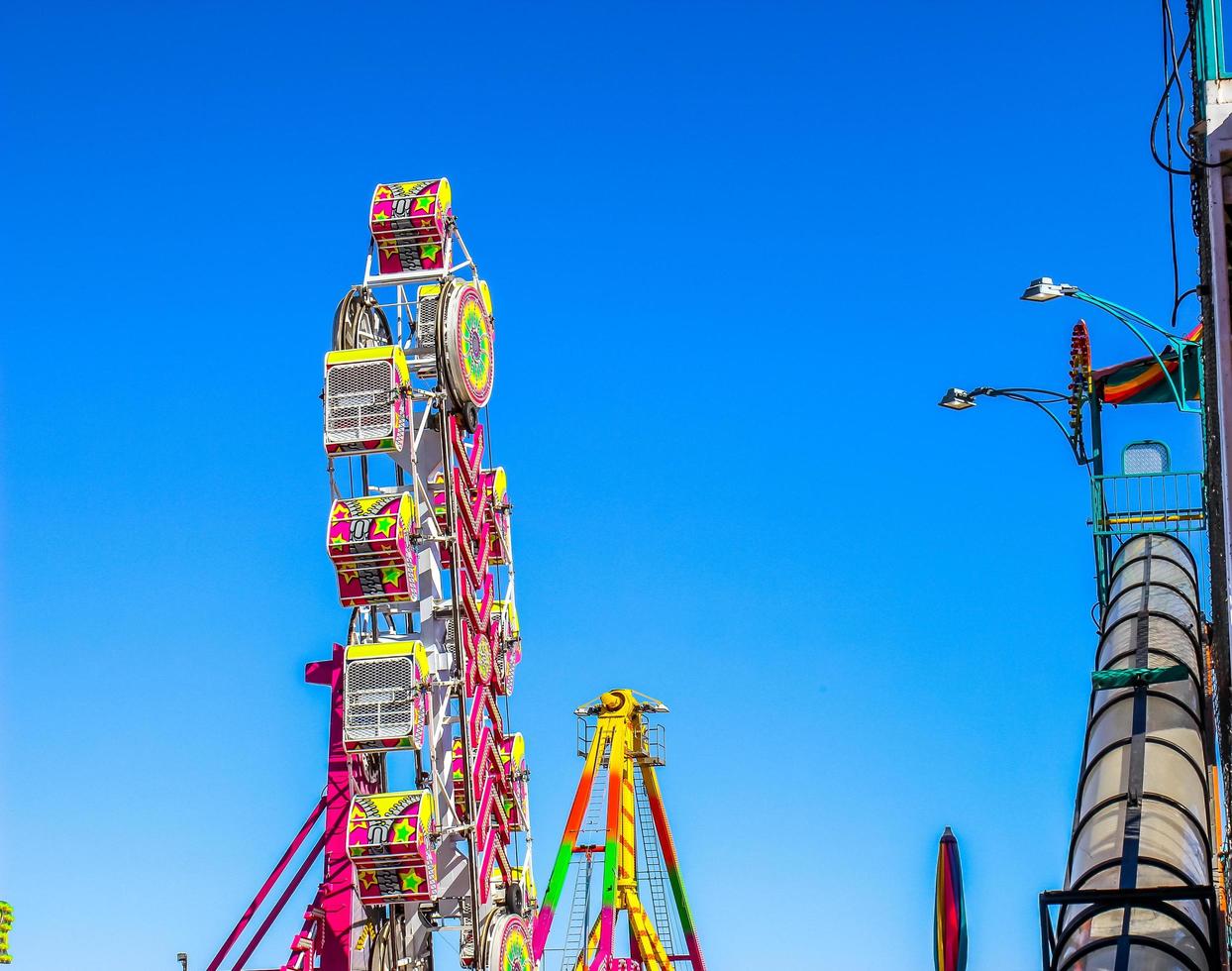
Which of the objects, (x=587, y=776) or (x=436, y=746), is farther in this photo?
(x=587, y=776)

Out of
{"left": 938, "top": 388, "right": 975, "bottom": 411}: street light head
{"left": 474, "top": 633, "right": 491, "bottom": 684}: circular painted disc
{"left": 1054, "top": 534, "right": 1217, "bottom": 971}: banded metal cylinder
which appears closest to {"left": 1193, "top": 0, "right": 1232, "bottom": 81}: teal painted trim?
A: {"left": 1054, "top": 534, "right": 1217, "bottom": 971}: banded metal cylinder

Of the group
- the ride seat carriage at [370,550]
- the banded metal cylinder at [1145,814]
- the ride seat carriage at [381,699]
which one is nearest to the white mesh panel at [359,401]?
the ride seat carriage at [370,550]

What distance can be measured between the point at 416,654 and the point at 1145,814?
1597 cm

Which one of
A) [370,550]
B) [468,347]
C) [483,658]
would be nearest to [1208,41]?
[370,550]

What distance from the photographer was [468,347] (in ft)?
120

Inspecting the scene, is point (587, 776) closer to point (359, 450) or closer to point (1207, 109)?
point (359, 450)

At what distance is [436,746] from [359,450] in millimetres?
5515

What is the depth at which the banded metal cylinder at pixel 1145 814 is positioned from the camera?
1597 cm

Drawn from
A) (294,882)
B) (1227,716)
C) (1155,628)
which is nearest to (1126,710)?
(1155,628)

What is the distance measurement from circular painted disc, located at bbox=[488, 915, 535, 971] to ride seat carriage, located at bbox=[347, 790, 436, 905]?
3.09 m

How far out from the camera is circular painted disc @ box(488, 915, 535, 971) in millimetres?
34031

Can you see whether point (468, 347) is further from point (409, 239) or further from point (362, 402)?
point (362, 402)

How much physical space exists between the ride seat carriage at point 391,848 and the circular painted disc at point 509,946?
10.2 ft

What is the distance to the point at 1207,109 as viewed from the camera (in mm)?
12883
